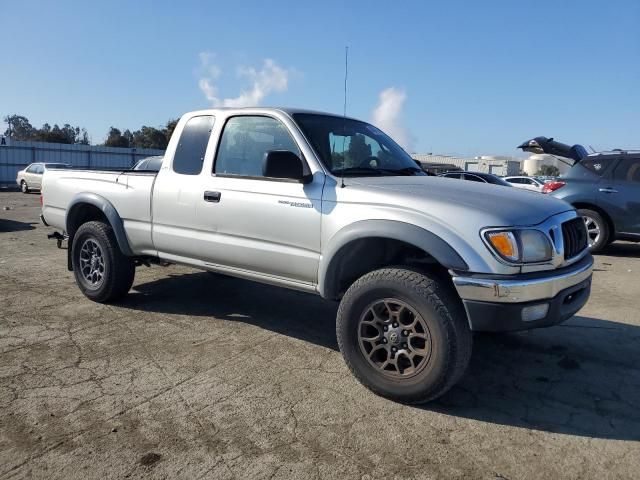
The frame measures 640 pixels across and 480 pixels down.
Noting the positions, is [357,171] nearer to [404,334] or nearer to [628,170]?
[404,334]

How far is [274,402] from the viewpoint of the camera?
3342 mm

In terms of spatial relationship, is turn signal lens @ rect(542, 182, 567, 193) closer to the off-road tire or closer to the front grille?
the front grille

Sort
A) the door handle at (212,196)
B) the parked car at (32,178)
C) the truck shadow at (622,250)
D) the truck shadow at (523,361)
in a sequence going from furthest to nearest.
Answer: the parked car at (32,178), the truck shadow at (622,250), the door handle at (212,196), the truck shadow at (523,361)

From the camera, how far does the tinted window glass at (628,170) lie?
8758 mm

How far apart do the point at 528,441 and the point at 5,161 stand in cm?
3349

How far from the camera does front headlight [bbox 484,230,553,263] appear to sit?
3.07 meters

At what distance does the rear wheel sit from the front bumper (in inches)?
256

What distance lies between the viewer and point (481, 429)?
307 cm

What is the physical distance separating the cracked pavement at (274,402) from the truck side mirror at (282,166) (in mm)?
1417

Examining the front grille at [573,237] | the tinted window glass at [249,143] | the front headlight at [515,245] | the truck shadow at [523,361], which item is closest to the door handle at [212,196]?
the tinted window glass at [249,143]

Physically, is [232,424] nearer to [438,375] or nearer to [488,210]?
[438,375]

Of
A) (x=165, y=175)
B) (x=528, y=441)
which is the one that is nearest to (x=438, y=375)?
(x=528, y=441)

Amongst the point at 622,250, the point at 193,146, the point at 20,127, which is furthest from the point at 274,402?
the point at 20,127

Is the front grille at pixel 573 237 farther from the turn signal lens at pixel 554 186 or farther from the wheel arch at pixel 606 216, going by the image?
the turn signal lens at pixel 554 186
